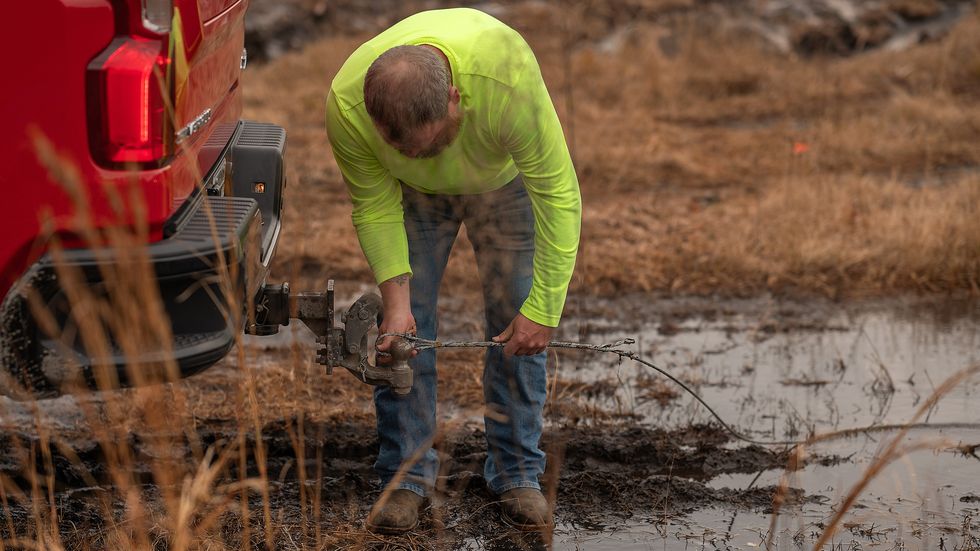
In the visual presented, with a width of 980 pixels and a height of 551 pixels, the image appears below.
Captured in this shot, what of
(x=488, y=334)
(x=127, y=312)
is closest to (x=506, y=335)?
(x=488, y=334)

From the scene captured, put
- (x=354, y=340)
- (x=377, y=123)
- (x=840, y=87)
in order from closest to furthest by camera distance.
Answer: (x=377, y=123), (x=354, y=340), (x=840, y=87)

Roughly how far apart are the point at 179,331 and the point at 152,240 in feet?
0.75

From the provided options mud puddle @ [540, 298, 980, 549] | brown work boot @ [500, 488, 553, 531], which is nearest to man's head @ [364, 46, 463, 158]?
brown work boot @ [500, 488, 553, 531]

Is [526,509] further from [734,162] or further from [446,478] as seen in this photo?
[734,162]

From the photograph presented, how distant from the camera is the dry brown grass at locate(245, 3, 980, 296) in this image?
255 inches

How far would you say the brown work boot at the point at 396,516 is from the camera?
358 centimetres

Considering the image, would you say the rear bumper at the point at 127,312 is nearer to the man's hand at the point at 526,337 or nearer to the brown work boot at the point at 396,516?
the man's hand at the point at 526,337

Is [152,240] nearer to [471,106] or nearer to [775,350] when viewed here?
[471,106]

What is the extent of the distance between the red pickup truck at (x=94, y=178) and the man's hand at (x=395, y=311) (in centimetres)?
64

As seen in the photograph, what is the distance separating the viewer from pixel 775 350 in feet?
17.9

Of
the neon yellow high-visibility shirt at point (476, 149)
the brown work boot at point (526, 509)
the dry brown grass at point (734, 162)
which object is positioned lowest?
the dry brown grass at point (734, 162)

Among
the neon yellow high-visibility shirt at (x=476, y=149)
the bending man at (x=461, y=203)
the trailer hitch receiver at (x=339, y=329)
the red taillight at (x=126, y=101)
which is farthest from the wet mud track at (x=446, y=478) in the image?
the red taillight at (x=126, y=101)

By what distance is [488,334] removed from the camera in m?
3.76

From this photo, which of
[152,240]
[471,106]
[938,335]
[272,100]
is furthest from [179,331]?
[272,100]
